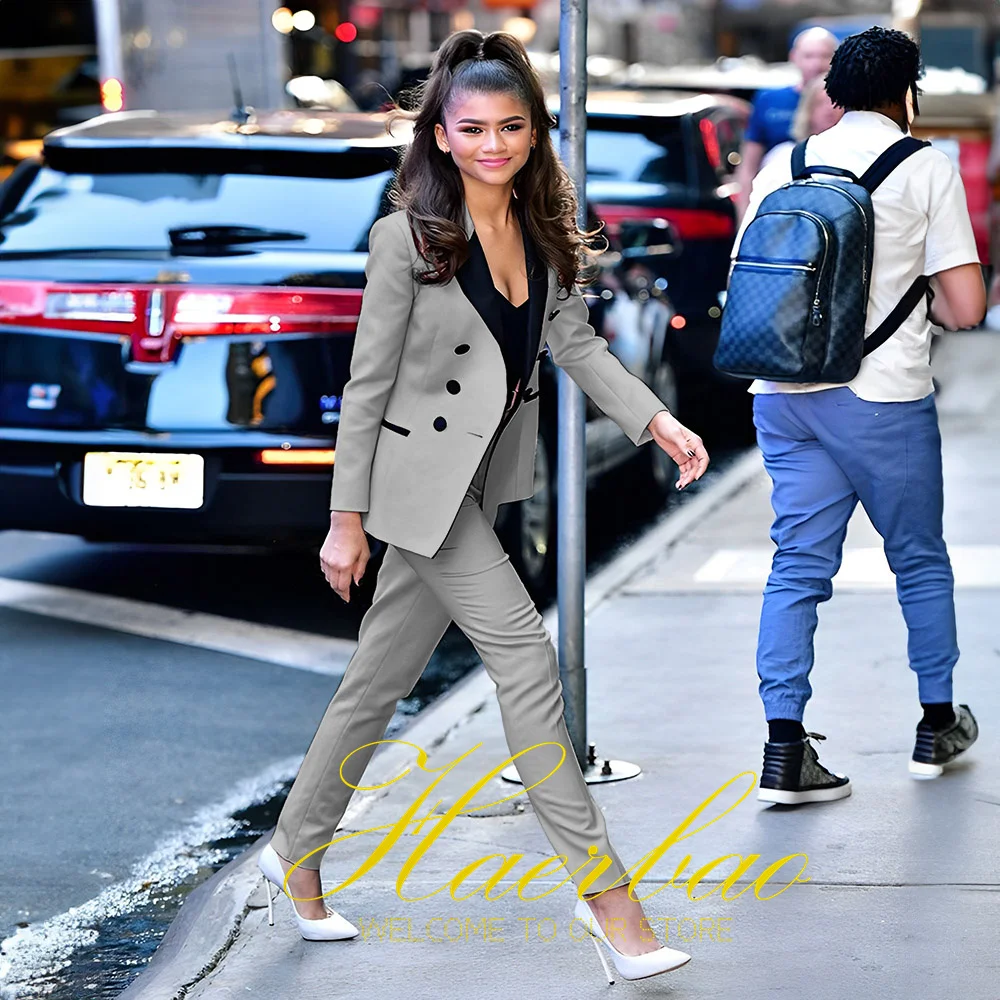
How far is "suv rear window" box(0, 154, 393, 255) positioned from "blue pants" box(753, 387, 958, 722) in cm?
236

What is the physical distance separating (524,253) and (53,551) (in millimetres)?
4863

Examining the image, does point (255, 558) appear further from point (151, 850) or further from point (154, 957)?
point (154, 957)

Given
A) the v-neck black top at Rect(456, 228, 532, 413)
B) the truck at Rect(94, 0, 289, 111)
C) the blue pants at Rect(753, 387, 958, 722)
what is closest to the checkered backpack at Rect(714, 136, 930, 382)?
the blue pants at Rect(753, 387, 958, 722)

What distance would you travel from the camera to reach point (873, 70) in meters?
4.61

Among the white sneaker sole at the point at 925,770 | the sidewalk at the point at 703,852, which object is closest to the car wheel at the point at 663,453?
the sidewalk at the point at 703,852

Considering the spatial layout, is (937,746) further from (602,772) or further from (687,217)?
(687,217)

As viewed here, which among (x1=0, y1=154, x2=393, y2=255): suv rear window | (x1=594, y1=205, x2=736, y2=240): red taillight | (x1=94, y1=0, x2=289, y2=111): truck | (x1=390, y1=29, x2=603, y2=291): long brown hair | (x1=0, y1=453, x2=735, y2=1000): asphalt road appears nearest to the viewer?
(x1=390, y1=29, x2=603, y2=291): long brown hair

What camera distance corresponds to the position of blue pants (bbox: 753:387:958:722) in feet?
15.1

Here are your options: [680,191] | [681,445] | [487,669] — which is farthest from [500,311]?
[680,191]

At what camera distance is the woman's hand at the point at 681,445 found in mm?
3699

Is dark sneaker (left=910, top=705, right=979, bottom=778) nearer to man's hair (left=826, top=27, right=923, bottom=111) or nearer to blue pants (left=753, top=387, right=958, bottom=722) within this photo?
blue pants (left=753, top=387, right=958, bottom=722)

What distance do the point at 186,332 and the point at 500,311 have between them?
9.79ft

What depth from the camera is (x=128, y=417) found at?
21.5 feet

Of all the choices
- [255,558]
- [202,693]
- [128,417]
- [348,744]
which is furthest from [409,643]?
[255,558]
